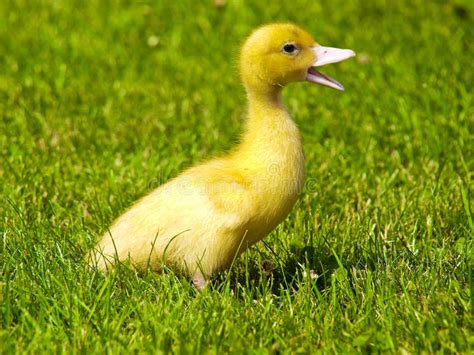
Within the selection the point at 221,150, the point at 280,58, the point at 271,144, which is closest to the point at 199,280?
the point at 271,144

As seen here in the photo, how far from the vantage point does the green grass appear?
3.42 m

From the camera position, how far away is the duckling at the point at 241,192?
371cm

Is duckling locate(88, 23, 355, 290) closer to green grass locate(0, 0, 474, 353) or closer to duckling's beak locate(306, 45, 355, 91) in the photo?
duckling's beak locate(306, 45, 355, 91)

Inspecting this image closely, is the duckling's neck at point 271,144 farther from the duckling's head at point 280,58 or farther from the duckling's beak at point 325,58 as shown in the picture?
the duckling's beak at point 325,58

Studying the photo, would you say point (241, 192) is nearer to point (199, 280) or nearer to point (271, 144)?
point (271, 144)

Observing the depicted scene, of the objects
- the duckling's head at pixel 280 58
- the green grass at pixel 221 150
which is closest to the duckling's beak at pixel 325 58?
the duckling's head at pixel 280 58

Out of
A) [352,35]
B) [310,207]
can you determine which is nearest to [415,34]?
[352,35]

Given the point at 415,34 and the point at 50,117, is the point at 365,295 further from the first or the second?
the point at 415,34

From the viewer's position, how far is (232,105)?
627 centimetres

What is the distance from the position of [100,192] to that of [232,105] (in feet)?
5.50

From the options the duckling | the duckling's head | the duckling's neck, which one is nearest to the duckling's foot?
the duckling

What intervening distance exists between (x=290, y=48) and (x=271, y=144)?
0.42 m

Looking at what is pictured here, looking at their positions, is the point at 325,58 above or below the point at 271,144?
above

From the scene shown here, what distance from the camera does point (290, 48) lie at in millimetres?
3932
